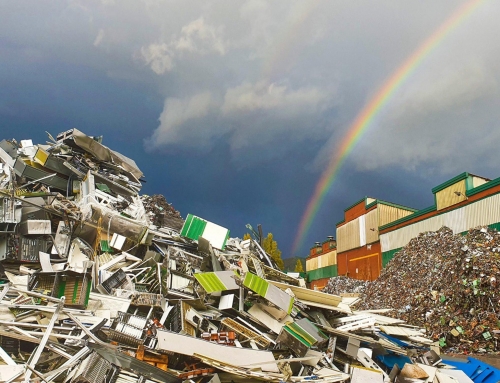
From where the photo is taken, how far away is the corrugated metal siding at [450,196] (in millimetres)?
24438

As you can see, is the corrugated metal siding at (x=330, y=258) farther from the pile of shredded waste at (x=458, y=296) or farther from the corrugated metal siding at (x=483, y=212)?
the pile of shredded waste at (x=458, y=296)

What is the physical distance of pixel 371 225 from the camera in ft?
120

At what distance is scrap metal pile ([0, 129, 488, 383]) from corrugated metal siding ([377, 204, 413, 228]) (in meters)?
22.7

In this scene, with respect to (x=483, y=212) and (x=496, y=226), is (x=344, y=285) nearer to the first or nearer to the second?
(x=483, y=212)

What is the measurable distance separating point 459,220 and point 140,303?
22.0 metres

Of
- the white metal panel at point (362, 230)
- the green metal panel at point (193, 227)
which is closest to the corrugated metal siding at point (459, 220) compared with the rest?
the white metal panel at point (362, 230)

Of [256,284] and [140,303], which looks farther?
[256,284]

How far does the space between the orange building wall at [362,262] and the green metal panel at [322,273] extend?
9.48 ft

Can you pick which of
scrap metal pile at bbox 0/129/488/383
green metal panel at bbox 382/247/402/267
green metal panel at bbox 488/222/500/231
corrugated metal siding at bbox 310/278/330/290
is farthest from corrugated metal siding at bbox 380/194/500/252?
corrugated metal siding at bbox 310/278/330/290

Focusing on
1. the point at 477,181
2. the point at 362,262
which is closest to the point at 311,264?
the point at 362,262

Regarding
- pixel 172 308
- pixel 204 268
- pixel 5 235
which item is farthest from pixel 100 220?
pixel 172 308

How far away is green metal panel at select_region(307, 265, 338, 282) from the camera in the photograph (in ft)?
154

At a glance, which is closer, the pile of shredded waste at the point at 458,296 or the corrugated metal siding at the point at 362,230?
the pile of shredded waste at the point at 458,296

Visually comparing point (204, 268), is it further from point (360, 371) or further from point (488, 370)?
point (488, 370)
